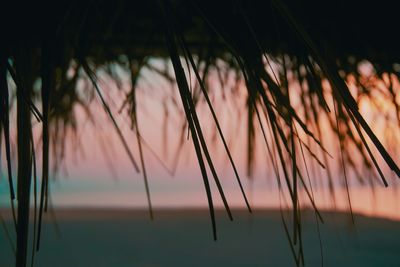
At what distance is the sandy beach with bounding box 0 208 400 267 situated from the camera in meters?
0.42

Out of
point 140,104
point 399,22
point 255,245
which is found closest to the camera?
point 399,22

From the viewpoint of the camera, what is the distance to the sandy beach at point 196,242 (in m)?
0.42

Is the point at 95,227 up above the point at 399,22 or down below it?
below

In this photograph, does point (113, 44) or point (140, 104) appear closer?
point (113, 44)

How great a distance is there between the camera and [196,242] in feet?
1.70

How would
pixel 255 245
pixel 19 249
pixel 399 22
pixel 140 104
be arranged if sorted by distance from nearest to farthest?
1. pixel 19 249
2. pixel 399 22
3. pixel 255 245
4. pixel 140 104

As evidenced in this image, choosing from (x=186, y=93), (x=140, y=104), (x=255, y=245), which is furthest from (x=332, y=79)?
(x=140, y=104)

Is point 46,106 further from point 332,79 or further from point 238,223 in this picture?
point 238,223

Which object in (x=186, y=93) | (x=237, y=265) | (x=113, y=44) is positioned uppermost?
(x=113, y=44)

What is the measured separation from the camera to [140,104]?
2.00 ft

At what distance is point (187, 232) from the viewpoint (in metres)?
0.59

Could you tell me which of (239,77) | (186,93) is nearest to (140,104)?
(239,77)

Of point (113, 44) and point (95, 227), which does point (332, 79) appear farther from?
point (95, 227)

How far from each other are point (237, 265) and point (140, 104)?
282 mm
